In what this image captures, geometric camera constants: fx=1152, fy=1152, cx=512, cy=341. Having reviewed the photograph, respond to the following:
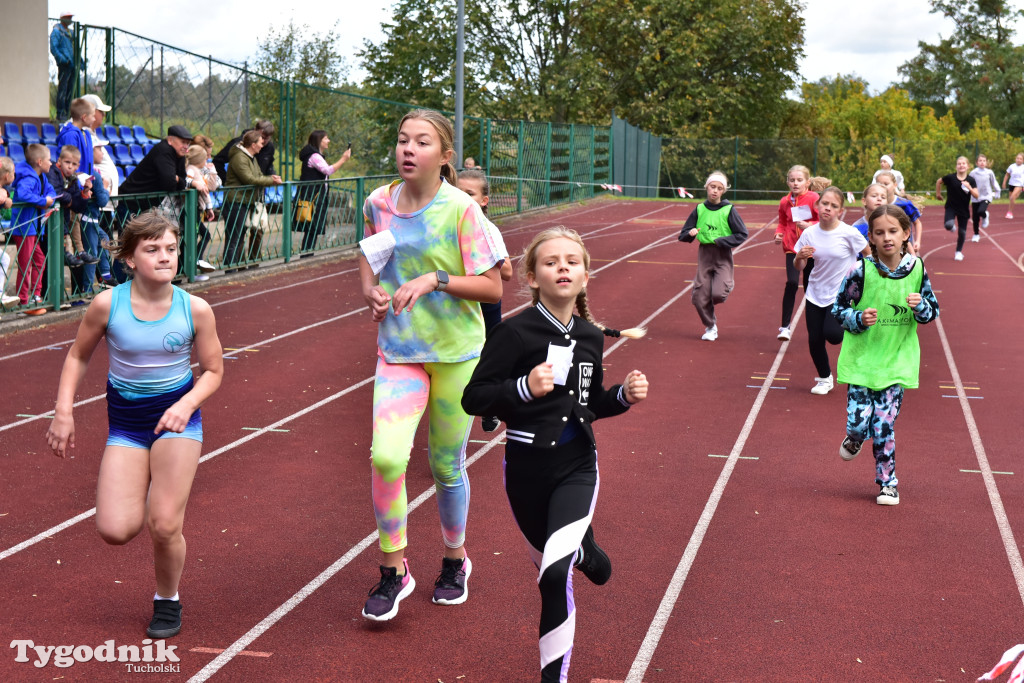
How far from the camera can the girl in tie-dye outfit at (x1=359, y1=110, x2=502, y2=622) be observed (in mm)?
4453

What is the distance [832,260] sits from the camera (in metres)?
9.52

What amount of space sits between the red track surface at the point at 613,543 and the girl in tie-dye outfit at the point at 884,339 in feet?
1.37

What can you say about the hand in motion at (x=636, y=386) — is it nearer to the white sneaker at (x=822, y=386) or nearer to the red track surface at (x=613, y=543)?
the red track surface at (x=613, y=543)

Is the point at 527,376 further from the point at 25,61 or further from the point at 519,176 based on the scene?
the point at 519,176

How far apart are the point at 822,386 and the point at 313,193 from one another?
34.3 ft

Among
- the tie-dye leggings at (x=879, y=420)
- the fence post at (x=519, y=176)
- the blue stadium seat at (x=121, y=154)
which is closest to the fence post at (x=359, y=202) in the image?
the blue stadium seat at (x=121, y=154)

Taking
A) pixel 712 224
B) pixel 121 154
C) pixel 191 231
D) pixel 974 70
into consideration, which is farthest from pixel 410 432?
pixel 974 70

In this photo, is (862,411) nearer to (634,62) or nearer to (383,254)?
(383,254)

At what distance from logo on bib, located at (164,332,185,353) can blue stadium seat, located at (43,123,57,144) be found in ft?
45.9

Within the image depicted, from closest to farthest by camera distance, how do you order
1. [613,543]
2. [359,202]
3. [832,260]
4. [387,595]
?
[387,595]
[613,543]
[832,260]
[359,202]

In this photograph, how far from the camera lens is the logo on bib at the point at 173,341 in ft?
14.2

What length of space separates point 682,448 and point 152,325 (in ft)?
14.4

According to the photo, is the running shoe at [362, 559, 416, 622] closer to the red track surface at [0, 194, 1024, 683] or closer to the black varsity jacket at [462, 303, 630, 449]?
the red track surface at [0, 194, 1024, 683]

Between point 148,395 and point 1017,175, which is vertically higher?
point 1017,175
